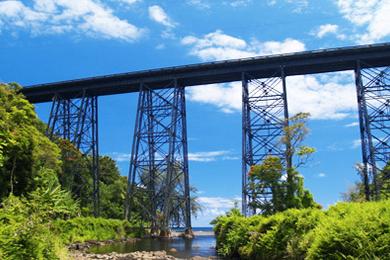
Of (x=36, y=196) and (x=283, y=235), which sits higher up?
(x=36, y=196)

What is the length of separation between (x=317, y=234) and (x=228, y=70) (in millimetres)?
24033

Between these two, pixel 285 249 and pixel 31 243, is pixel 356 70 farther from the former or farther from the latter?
pixel 31 243

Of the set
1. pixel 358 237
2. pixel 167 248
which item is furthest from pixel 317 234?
pixel 167 248

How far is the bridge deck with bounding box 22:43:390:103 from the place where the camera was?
1107 inches

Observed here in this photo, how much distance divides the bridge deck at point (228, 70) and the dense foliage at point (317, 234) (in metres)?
13.8

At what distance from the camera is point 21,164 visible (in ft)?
50.0

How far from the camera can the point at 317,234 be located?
7.73 m

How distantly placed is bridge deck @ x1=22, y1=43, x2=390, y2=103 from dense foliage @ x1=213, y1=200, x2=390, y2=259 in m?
13.8

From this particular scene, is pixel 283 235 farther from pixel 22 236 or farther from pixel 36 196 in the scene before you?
pixel 22 236

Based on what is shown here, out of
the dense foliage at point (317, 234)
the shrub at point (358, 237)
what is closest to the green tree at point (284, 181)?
the dense foliage at point (317, 234)

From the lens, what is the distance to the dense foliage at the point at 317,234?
6.36 meters

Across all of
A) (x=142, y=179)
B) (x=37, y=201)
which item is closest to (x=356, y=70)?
(x=142, y=179)

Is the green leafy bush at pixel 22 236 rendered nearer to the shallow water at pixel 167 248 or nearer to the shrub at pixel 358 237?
the shrub at pixel 358 237

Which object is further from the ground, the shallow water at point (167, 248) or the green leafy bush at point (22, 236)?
the green leafy bush at point (22, 236)
